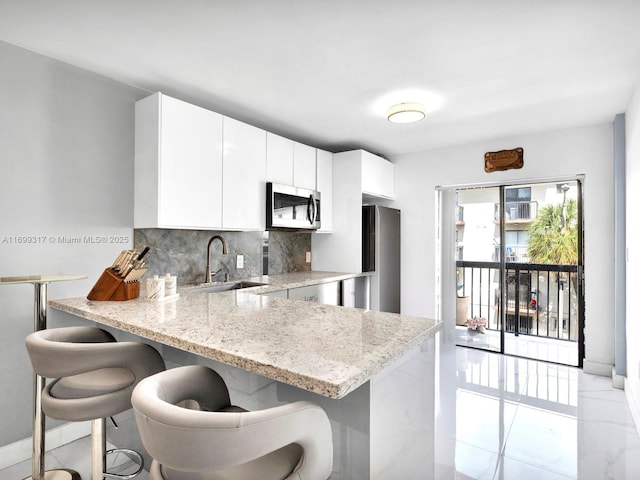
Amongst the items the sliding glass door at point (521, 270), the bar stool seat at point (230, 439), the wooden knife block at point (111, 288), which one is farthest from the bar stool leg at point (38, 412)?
the sliding glass door at point (521, 270)

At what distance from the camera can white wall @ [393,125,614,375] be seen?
3248 mm

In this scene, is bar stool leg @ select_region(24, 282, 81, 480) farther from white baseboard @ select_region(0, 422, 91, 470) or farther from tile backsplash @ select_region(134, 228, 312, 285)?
tile backsplash @ select_region(134, 228, 312, 285)

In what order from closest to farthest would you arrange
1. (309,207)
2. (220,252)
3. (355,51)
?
(355,51), (220,252), (309,207)

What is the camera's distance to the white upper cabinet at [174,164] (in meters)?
2.34

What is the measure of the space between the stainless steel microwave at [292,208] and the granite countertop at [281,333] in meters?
1.32

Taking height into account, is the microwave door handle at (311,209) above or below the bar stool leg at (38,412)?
above

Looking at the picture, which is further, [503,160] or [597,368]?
[503,160]

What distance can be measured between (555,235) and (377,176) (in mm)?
1963

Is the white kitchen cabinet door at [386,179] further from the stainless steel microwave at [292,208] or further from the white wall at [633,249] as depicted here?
the white wall at [633,249]

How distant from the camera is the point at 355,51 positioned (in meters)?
2.03

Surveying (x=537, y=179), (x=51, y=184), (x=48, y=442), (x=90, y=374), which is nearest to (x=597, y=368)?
(x=537, y=179)

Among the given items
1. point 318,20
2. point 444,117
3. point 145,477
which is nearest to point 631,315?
point 444,117

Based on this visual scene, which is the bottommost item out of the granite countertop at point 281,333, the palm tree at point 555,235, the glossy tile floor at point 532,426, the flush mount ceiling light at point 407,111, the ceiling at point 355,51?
the glossy tile floor at point 532,426

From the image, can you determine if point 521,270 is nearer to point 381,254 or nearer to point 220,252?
point 381,254
